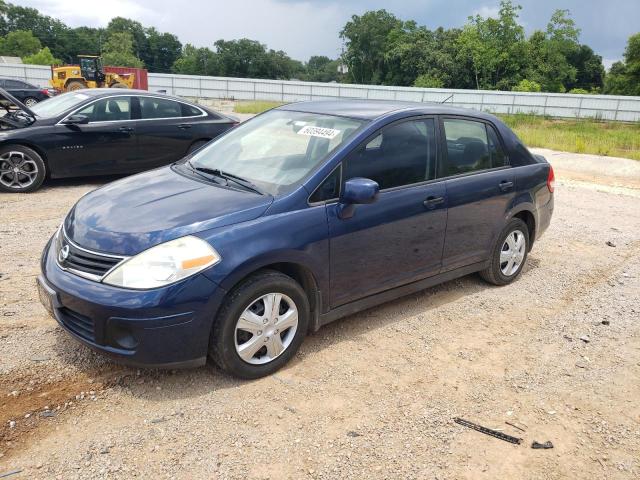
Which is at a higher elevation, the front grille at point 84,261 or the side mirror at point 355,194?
the side mirror at point 355,194

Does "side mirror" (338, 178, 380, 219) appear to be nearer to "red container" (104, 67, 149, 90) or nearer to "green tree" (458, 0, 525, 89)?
"red container" (104, 67, 149, 90)

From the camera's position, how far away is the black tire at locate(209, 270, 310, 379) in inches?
128

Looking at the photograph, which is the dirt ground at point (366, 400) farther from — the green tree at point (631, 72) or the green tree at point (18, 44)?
the green tree at point (18, 44)

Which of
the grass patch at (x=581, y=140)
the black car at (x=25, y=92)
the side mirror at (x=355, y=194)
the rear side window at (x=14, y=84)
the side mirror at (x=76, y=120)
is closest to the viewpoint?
the side mirror at (x=355, y=194)

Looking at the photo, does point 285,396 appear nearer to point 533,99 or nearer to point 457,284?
point 457,284

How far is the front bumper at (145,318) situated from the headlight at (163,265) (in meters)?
0.04

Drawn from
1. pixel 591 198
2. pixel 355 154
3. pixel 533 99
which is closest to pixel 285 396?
pixel 355 154

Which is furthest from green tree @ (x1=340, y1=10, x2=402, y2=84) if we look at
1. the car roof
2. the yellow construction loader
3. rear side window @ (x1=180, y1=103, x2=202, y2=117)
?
the car roof

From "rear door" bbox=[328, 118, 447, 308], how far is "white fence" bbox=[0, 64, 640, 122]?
28.1 meters

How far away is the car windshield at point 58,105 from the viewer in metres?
8.47

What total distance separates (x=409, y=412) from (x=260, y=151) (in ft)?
7.17

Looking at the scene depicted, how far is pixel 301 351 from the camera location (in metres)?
3.96

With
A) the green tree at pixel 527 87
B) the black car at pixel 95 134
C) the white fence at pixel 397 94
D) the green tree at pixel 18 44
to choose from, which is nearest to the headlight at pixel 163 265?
the black car at pixel 95 134

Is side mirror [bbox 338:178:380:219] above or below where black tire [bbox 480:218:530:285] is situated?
above
